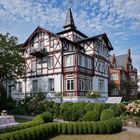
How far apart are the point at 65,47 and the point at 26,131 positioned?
864 inches

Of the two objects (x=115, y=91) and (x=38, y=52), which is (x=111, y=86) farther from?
(x=38, y=52)

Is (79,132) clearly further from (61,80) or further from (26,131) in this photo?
(61,80)

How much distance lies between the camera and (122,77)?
5756cm

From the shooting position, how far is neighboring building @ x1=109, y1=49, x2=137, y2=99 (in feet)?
180

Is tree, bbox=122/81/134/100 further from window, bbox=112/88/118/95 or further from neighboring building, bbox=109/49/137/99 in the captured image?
window, bbox=112/88/118/95

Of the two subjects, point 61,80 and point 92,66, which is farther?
point 92,66

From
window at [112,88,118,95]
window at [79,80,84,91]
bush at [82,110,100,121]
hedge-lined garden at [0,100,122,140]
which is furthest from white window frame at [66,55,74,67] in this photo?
window at [112,88,118,95]

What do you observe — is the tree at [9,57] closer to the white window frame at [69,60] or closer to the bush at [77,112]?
the white window frame at [69,60]

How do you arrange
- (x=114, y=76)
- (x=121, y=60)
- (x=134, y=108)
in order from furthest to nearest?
(x=121, y=60), (x=114, y=76), (x=134, y=108)

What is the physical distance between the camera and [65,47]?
35000 millimetres

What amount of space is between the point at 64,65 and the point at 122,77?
1079 inches

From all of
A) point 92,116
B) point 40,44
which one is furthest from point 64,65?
point 92,116

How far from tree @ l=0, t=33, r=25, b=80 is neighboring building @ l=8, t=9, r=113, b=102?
5.02 metres

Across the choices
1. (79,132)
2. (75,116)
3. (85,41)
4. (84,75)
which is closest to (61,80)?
(84,75)
